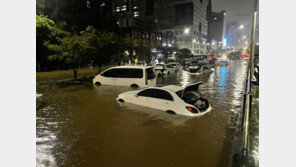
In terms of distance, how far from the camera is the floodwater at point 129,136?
546cm

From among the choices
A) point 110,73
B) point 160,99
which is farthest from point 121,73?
point 160,99

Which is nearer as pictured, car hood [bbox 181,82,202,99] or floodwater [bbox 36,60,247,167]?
floodwater [bbox 36,60,247,167]

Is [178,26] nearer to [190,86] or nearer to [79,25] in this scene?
[79,25]

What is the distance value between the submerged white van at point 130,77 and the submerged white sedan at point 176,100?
193 inches

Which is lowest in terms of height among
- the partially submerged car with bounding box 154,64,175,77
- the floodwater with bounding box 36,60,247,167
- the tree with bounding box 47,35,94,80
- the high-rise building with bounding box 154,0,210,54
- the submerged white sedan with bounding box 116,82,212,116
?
the floodwater with bounding box 36,60,247,167

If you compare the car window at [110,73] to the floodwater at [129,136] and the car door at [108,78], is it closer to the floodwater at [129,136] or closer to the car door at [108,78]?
the car door at [108,78]

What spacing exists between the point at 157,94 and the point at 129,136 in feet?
10.1

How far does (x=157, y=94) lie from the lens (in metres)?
9.46

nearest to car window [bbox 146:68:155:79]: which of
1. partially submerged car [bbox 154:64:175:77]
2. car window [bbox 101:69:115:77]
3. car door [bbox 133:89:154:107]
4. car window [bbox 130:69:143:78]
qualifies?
car window [bbox 130:69:143:78]

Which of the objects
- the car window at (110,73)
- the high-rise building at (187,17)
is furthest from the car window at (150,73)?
the high-rise building at (187,17)

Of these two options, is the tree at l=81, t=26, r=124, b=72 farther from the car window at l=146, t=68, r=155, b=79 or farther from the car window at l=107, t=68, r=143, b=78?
the car window at l=146, t=68, r=155, b=79

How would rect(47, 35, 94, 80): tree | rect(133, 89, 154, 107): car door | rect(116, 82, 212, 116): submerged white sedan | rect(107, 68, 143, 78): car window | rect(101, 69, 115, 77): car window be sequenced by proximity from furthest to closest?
rect(47, 35, 94, 80): tree → rect(101, 69, 115, 77): car window → rect(107, 68, 143, 78): car window → rect(133, 89, 154, 107): car door → rect(116, 82, 212, 116): submerged white sedan

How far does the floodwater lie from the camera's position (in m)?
5.46

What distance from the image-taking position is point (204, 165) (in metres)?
5.15
